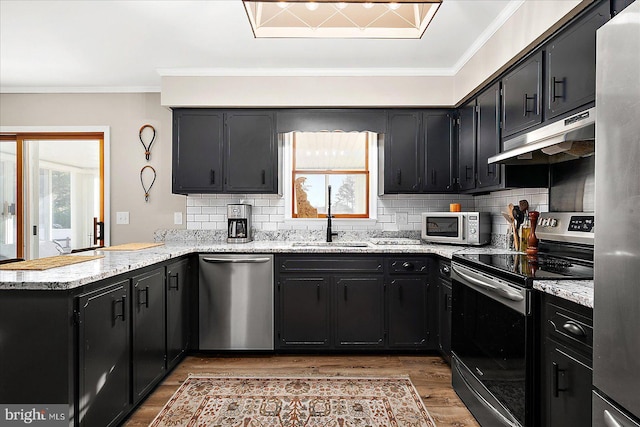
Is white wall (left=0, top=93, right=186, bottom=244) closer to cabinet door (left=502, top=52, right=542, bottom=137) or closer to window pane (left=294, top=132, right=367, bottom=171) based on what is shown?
window pane (left=294, top=132, right=367, bottom=171)

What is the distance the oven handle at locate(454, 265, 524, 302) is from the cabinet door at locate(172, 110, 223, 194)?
227 centimetres

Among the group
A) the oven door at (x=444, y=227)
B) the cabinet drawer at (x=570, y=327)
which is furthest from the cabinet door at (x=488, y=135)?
the cabinet drawer at (x=570, y=327)

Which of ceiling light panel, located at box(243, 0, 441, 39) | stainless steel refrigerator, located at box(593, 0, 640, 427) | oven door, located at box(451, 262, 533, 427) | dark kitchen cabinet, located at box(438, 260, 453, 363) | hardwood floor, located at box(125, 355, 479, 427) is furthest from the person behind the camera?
dark kitchen cabinet, located at box(438, 260, 453, 363)

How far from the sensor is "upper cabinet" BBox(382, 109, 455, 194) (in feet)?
12.3

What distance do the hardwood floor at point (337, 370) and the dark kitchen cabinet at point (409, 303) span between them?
153 millimetres

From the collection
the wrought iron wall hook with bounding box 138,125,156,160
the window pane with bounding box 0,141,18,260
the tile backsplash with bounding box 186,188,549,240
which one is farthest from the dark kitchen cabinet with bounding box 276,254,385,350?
the window pane with bounding box 0,141,18,260

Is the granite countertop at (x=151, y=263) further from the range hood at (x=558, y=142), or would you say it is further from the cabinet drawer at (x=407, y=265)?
the range hood at (x=558, y=142)

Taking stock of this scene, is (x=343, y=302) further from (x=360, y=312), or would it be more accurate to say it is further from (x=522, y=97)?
(x=522, y=97)

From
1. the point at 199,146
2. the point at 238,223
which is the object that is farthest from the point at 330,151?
the point at 199,146

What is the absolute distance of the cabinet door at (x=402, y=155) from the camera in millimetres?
3752

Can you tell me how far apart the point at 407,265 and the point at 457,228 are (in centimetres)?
54

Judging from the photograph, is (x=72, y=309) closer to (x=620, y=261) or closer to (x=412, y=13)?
(x=620, y=261)

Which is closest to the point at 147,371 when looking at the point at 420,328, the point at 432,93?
the point at 420,328

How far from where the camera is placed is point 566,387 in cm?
154
